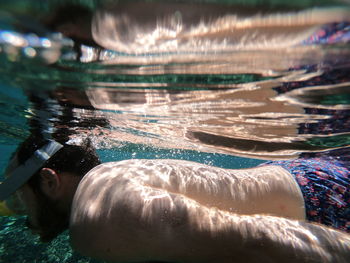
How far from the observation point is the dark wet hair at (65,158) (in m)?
4.04

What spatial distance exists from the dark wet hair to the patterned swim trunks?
4295 mm

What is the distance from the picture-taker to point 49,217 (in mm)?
3988

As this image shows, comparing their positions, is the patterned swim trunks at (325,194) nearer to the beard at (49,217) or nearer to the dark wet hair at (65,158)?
the dark wet hair at (65,158)

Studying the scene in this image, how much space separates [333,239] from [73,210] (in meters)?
3.03

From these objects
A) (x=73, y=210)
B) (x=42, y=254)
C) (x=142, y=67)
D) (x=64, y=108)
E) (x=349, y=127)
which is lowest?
(x=42, y=254)

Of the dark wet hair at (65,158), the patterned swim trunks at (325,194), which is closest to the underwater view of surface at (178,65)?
the dark wet hair at (65,158)

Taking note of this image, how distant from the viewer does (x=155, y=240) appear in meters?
2.14

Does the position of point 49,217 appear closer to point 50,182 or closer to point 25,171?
point 50,182

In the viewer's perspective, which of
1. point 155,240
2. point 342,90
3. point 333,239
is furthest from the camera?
point 342,90

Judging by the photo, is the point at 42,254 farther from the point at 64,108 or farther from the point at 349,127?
the point at 349,127

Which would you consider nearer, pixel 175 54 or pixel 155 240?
pixel 155 240

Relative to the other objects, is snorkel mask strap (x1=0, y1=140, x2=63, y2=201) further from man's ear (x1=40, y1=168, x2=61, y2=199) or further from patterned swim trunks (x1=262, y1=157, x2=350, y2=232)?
patterned swim trunks (x1=262, y1=157, x2=350, y2=232)

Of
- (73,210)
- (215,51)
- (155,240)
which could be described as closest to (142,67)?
(215,51)

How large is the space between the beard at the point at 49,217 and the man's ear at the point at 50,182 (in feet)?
0.38
